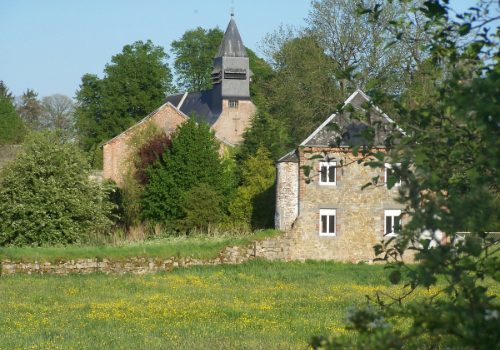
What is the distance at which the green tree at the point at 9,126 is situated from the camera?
85.8m

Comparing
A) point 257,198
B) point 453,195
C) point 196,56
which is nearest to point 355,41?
point 257,198

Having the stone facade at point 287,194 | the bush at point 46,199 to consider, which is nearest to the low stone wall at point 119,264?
the stone facade at point 287,194

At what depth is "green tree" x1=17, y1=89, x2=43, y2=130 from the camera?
10931 centimetres

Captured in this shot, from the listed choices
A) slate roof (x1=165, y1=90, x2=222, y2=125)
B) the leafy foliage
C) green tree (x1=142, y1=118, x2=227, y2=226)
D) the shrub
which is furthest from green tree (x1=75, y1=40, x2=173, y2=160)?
the shrub

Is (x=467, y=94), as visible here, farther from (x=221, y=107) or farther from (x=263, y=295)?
(x=221, y=107)

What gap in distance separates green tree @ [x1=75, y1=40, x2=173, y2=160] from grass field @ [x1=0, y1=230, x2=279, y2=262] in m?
39.3

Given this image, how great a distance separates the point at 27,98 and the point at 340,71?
106930 millimetres

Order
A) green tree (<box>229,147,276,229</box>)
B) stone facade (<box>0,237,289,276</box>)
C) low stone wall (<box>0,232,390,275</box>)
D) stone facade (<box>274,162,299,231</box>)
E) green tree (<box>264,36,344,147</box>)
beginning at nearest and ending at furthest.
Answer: stone facade (<box>0,237,289,276</box>) → low stone wall (<box>0,232,390,275</box>) → stone facade (<box>274,162,299,231</box>) → green tree (<box>229,147,276,229</box>) → green tree (<box>264,36,344,147</box>)

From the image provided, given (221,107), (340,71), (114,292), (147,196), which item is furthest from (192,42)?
(340,71)

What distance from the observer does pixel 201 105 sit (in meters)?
80.8

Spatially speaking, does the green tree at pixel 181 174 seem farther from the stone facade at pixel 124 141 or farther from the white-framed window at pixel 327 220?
the white-framed window at pixel 327 220

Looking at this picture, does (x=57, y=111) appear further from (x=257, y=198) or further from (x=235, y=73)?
(x=257, y=198)

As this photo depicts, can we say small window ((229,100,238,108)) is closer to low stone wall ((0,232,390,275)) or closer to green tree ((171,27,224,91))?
green tree ((171,27,224,91))

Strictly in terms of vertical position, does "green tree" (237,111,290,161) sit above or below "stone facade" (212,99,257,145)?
below
